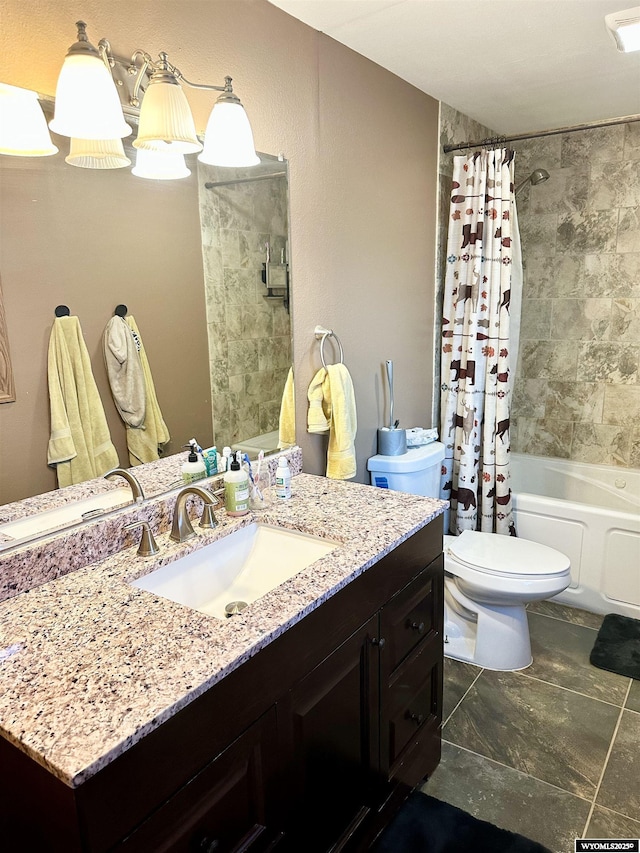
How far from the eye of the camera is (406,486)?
253 cm

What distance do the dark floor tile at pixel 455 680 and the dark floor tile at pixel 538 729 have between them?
0.03 m

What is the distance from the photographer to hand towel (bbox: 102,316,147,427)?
146 centimetres

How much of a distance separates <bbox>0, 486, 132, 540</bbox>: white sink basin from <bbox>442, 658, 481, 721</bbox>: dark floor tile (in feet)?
4.81

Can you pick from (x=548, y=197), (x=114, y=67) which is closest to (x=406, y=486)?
(x=114, y=67)

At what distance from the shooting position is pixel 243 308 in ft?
6.15

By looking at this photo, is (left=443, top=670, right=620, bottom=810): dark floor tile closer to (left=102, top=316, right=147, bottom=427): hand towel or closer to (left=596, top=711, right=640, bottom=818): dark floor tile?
(left=596, top=711, right=640, bottom=818): dark floor tile

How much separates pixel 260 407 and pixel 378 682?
2.98ft

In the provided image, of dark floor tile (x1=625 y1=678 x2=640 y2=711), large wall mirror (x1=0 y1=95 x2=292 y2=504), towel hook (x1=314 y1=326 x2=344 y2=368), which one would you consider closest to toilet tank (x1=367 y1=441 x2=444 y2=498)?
towel hook (x1=314 y1=326 x2=344 y2=368)

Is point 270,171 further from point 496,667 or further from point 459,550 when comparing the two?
point 496,667

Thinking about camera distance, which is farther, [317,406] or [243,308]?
[317,406]

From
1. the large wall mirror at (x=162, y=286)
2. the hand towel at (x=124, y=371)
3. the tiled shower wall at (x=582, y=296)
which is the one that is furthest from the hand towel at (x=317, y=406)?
the tiled shower wall at (x=582, y=296)

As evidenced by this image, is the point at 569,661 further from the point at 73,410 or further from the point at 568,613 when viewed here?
the point at 73,410

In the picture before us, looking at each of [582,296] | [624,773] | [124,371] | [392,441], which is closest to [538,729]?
[624,773]

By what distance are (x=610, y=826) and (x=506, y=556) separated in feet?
3.07
